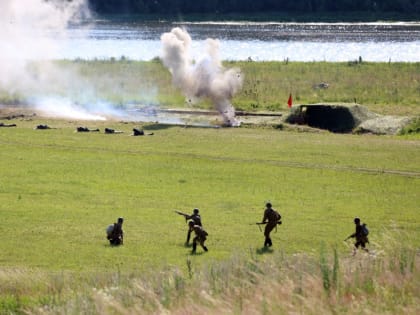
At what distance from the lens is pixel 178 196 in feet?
136

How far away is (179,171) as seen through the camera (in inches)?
1858

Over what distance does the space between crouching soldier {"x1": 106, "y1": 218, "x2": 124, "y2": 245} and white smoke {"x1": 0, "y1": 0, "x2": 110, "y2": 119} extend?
35.9 meters

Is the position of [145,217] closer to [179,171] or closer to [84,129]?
[179,171]

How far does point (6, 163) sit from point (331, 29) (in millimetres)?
122167

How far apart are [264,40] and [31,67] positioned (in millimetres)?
71564

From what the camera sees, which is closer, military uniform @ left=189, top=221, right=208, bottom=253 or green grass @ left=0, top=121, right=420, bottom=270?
military uniform @ left=189, top=221, right=208, bottom=253

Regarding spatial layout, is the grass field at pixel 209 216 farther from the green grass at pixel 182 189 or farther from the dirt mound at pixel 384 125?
the dirt mound at pixel 384 125

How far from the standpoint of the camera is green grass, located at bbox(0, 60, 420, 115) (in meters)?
73.1

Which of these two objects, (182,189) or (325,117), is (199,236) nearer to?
(182,189)

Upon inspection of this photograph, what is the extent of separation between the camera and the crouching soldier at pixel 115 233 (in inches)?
1325

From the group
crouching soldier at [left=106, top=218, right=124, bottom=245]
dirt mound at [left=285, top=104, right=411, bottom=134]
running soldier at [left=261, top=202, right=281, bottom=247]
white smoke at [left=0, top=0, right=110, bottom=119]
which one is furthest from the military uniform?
white smoke at [left=0, top=0, right=110, bottom=119]

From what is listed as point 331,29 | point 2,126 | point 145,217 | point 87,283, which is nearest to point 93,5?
point 331,29

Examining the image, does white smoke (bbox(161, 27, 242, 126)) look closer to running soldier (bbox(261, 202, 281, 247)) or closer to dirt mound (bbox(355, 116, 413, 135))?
dirt mound (bbox(355, 116, 413, 135))

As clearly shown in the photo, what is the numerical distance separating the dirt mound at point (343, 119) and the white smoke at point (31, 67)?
14181 mm
